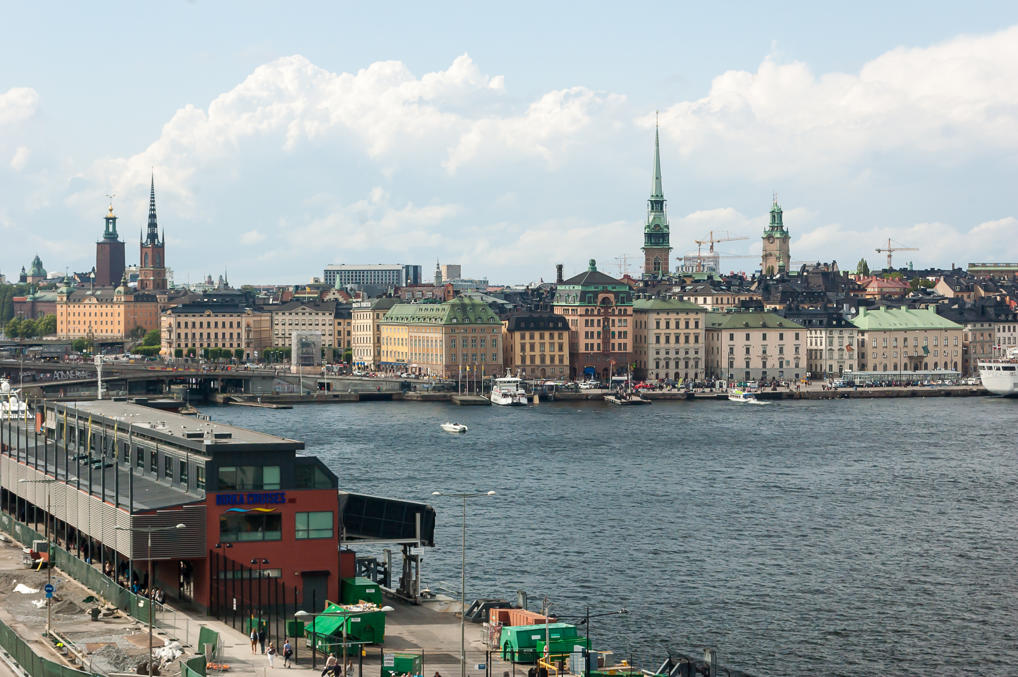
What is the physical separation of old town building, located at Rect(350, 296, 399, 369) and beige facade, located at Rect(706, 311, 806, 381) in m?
30.8

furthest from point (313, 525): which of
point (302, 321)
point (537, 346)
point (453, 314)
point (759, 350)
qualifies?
point (302, 321)

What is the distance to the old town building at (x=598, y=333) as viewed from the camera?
130 meters

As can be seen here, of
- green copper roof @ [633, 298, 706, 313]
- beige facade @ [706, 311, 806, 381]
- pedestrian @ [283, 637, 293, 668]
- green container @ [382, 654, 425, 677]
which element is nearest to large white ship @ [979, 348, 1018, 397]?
beige facade @ [706, 311, 806, 381]

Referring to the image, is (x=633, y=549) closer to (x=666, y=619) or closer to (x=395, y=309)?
(x=666, y=619)

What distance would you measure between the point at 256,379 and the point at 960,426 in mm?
52386

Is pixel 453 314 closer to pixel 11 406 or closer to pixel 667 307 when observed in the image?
pixel 667 307

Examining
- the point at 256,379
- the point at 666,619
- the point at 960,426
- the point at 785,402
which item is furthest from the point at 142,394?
the point at 666,619

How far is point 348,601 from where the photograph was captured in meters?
30.7

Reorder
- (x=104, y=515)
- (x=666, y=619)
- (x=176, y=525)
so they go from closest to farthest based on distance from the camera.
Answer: (x=176, y=525) → (x=104, y=515) → (x=666, y=619)

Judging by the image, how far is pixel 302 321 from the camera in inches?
6235

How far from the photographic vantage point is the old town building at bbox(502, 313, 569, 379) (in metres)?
128

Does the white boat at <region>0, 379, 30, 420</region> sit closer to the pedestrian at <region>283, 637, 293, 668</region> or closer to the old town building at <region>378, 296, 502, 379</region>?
the pedestrian at <region>283, 637, 293, 668</region>

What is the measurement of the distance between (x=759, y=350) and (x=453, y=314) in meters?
24.7

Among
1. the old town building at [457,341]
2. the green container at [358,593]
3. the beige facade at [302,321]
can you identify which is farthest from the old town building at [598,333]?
the green container at [358,593]
